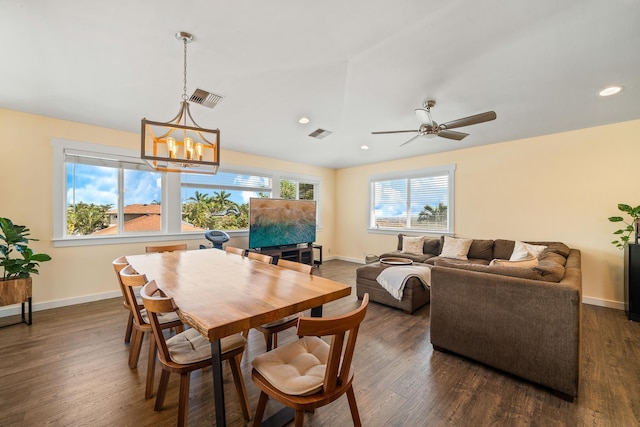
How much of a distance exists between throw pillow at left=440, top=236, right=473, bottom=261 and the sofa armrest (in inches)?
90.3

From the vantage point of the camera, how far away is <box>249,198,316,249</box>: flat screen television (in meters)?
5.15

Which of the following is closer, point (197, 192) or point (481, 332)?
point (481, 332)

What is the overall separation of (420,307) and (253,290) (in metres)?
2.82

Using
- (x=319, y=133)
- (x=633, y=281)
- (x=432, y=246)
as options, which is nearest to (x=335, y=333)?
(x=319, y=133)

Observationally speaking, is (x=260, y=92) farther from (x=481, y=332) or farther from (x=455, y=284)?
(x=481, y=332)

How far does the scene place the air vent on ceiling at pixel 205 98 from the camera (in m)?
3.21

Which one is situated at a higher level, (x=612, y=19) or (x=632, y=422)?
(x=612, y=19)

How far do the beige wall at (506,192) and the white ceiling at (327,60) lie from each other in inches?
9.8

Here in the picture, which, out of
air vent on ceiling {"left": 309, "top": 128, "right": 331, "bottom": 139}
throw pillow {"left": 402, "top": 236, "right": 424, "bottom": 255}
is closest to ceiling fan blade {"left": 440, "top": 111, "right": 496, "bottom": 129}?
air vent on ceiling {"left": 309, "top": 128, "right": 331, "bottom": 139}

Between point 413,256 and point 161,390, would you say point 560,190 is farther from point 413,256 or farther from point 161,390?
point 161,390

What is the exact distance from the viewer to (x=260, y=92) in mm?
3385

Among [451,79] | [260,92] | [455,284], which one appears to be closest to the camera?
[455,284]

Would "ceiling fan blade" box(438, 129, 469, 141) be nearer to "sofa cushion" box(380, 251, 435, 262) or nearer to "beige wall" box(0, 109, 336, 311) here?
"sofa cushion" box(380, 251, 435, 262)

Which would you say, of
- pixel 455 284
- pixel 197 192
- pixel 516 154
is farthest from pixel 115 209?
pixel 516 154
